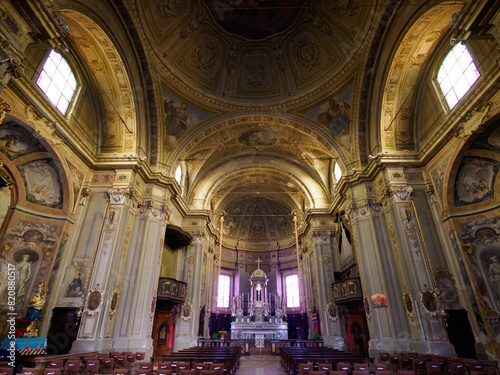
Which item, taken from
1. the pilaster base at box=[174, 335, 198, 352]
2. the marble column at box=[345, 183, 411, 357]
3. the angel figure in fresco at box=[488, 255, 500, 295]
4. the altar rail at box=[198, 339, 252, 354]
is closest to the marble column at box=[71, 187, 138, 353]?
the pilaster base at box=[174, 335, 198, 352]

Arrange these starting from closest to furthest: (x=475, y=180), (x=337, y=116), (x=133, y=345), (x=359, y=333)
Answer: (x=475, y=180) → (x=133, y=345) → (x=359, y=333) → (x=337, y=116)

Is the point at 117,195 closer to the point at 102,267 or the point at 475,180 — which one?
the point at 102,267

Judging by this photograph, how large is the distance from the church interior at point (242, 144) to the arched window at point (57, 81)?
0.07 meters

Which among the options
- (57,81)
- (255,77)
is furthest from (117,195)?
(255,77)

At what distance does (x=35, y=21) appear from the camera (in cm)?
699

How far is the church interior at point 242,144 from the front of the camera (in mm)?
9695

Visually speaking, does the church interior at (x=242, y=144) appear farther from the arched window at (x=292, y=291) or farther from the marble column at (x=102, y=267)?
the arched window at (x=292, y=291)

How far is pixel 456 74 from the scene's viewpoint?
11.0 meters

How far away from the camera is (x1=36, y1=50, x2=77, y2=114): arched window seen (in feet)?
34.1

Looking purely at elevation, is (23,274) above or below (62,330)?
above

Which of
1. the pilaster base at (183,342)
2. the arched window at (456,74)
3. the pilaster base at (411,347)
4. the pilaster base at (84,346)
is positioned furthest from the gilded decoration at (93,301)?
the arched window at (456,74)

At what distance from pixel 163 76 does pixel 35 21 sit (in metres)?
7.94

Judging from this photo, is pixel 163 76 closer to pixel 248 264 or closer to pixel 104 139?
pixel 104 139

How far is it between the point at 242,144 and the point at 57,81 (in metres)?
11.6
